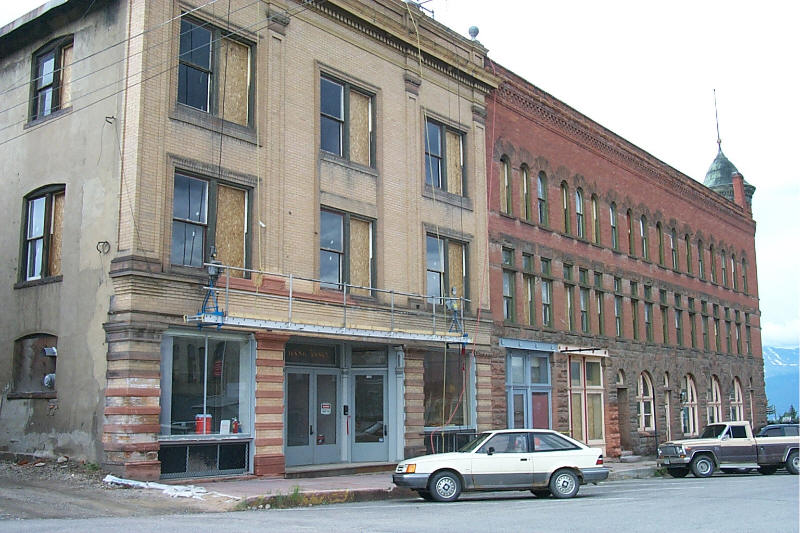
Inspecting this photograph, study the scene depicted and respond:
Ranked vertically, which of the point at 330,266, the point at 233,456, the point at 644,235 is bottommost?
the point at 233,456

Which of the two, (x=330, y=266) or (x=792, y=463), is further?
(x=792, y=463)

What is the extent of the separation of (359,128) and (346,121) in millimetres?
676

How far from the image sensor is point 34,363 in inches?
755

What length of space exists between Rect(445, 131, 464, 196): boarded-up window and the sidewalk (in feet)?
30.8

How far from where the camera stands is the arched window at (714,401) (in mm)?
41500

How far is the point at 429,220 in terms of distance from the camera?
81.6ft

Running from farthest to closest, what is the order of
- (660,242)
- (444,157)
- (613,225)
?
1. (660,242)
2. (613,225)
3. (444,157)

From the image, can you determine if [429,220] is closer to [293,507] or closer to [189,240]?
[189,240]

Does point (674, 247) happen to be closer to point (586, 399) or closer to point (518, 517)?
point (586, 399)

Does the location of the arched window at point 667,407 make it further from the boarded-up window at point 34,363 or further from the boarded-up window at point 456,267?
the boarded-up window at point 34,363

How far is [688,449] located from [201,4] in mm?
18027

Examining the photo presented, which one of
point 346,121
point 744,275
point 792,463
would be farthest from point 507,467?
point 744,275

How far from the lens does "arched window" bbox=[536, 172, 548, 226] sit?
30.7 m

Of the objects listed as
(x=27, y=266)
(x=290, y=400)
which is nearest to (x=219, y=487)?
(x=290, y=400)
